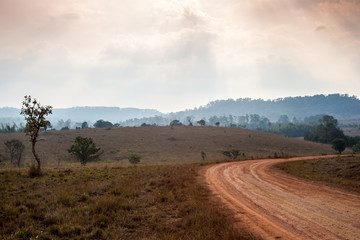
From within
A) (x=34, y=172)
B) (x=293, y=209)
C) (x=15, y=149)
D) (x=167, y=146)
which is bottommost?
(x=167, y=146)

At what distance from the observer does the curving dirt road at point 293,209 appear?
6520 millimetres

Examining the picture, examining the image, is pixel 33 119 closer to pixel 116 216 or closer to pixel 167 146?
pixel 116 216

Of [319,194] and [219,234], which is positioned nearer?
[219,234]

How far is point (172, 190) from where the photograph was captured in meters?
12.5

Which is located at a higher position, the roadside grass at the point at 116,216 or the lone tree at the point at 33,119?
the lone tree at the point at 33,119

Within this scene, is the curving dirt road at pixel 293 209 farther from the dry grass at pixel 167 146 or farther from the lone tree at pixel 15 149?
the lone tree at pixel 15 149

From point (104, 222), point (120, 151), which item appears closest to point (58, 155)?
point (120, 151)

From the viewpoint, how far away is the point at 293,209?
852cm

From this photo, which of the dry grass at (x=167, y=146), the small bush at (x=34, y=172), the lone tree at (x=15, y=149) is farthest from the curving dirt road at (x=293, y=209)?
the lone tree at (x=15, y=149)

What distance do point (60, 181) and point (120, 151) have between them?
2213 inches

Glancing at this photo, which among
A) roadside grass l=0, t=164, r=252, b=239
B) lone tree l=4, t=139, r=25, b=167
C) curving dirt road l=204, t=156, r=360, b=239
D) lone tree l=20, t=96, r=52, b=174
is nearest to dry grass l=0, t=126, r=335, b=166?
lone tree l=4, t=139, r=25, b=167

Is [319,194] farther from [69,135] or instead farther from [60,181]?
[69,135]

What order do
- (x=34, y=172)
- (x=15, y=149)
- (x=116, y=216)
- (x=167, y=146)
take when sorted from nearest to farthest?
(x=116, y=216) < (x=34, y=172) < (x=15, y=149) < (x=167, y=146)

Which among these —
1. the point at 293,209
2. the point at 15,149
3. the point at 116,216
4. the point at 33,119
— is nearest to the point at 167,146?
the point at 15,149
